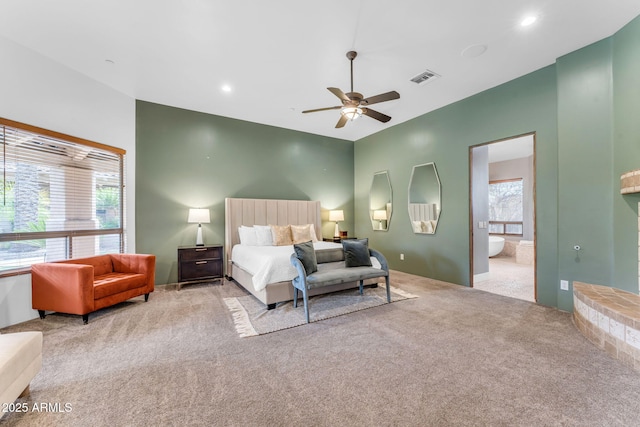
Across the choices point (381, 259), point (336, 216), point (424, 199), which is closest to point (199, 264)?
point (381, 259)

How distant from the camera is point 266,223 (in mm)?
5523

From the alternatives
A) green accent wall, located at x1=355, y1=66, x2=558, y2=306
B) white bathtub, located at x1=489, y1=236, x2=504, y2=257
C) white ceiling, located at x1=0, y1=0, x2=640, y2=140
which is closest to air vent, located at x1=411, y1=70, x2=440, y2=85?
white ceiling, located at x1=0, y1=0, x2=640, y2=140

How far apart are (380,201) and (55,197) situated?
5644mm

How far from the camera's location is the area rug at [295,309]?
2.93 m

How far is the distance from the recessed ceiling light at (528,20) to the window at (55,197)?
568cm

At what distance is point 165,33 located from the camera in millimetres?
2881

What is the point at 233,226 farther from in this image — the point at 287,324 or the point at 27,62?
the point at 27,62

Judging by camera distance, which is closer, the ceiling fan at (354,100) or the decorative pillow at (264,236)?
the ceiling fan at (354,100)

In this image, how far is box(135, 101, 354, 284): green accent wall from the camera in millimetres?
4609

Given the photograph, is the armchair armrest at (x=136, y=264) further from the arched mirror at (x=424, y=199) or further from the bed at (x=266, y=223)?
the arched mirror at (x=424, y=199)

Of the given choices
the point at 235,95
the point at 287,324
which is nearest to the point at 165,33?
the point at 235,95

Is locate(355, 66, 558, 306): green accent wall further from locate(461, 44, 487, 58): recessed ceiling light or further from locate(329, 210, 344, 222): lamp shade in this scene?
locate(461, 44, 487, 58): recessed ceiling light

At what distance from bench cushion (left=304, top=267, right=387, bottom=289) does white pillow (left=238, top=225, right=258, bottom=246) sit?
6.54ft

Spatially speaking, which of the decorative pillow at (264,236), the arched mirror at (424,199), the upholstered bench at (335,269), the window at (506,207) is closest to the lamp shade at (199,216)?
the decorative pillow at (264,236)
